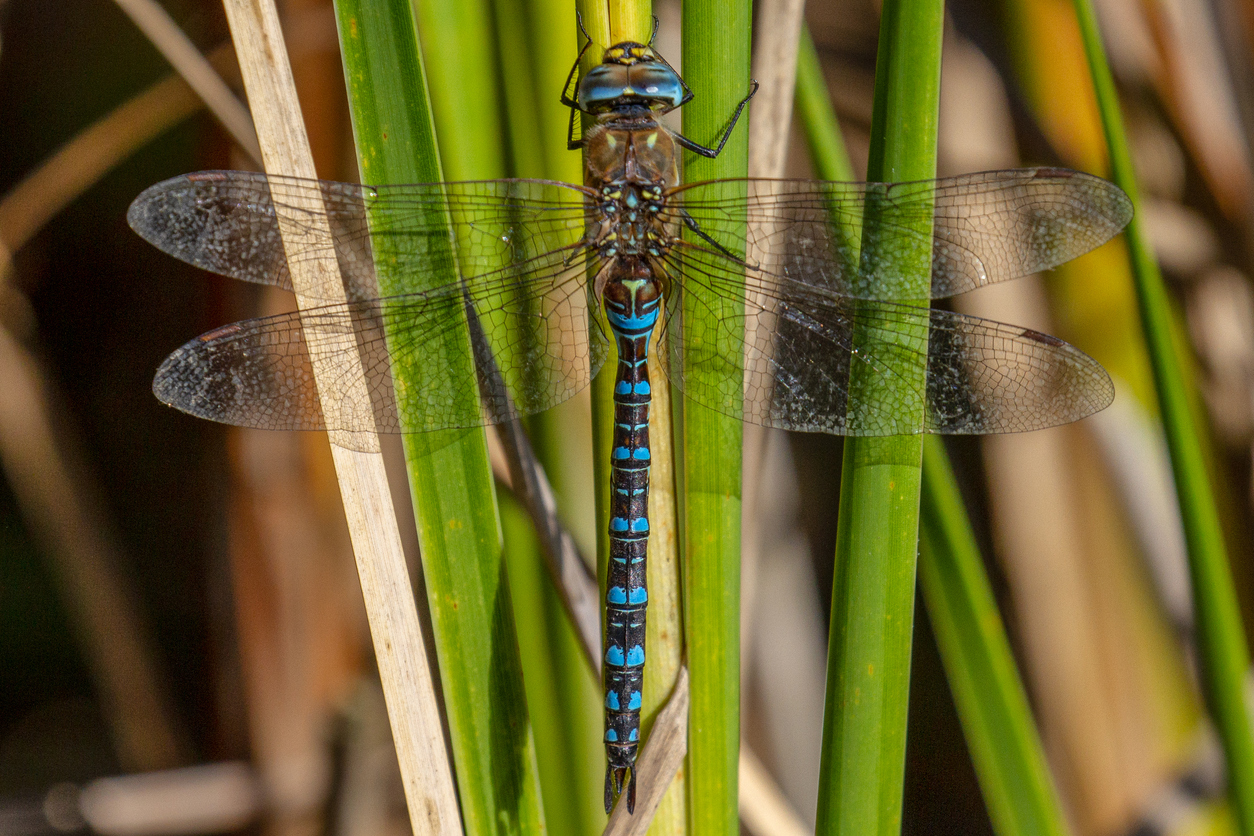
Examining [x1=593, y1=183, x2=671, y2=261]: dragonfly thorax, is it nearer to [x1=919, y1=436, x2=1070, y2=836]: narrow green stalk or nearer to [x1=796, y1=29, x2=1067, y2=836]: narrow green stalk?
[x1=796, y1=29, x2=1067, y2=836]: narrow green stalk

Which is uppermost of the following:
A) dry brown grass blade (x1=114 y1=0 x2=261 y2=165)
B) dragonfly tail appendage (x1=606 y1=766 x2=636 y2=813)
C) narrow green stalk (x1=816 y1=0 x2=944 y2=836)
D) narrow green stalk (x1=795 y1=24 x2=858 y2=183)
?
dry brown grass blade (x1=114 y1=0 x2=261 y2=165)

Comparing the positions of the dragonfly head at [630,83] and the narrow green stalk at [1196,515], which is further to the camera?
the narrow green stalk at [1196,515]

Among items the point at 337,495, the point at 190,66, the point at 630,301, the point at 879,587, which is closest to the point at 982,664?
the point at 879,587

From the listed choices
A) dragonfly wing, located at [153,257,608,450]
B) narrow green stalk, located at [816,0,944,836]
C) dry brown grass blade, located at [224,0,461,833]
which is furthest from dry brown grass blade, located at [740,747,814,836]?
dragonfly wing, located at [153,257,608,450]

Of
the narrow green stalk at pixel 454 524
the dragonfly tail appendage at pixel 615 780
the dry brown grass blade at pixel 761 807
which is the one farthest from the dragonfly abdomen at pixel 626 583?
the dry brown grass blade at pixel 761 807

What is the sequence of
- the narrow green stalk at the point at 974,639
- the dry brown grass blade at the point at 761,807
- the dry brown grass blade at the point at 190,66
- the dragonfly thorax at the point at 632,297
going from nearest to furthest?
the narrow green stalk at the point at 974,639
the dragonfly thorax at the point at 632,297
the dry brown grass blade at the point at 190,66
the dry brown grass blade at the point at 761,807

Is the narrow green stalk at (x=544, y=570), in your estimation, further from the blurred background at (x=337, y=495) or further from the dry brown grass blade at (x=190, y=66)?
the dry brown grass blade at (x=190, y=66)

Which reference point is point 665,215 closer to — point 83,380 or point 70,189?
point 70,189

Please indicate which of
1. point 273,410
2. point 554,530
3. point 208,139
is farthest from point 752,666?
point 208,139
